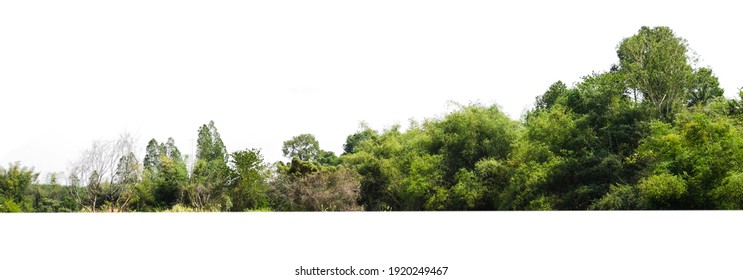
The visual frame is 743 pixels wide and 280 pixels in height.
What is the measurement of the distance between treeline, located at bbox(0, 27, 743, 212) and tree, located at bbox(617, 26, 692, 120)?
0.02 meters

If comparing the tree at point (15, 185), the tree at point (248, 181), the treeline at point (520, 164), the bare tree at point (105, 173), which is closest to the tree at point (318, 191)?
the treeline at point (520, 164)

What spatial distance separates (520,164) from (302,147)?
13.9 feet

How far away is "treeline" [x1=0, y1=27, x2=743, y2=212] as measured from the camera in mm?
9562

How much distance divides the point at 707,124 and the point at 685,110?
66cm

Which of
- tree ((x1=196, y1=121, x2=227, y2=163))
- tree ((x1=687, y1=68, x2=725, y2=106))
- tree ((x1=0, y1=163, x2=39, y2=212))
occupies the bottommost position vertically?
tree ((x1=0, y1=163, x2=39, y2=212))

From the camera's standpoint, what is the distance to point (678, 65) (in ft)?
34.9

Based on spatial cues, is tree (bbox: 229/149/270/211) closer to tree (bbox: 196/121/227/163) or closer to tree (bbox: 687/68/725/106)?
tree (bbox: 196/121/227/163)

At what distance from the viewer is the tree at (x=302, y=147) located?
11.4 m

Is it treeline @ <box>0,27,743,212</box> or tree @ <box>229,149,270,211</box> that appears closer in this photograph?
treeline @ <box>0,27,743,212</box>

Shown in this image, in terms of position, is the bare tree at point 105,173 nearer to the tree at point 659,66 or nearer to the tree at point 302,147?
the tree at point 302,147

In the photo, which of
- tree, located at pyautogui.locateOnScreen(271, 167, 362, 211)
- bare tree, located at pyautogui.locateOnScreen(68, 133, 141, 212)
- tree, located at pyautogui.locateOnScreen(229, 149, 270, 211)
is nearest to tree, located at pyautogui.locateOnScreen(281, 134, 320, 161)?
tree, located at pyautogui.locateOnScreen(271, 167, 362, 211)

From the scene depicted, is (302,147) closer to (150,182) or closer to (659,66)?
(150,182)

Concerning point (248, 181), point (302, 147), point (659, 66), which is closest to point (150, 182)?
point (248, 181)
